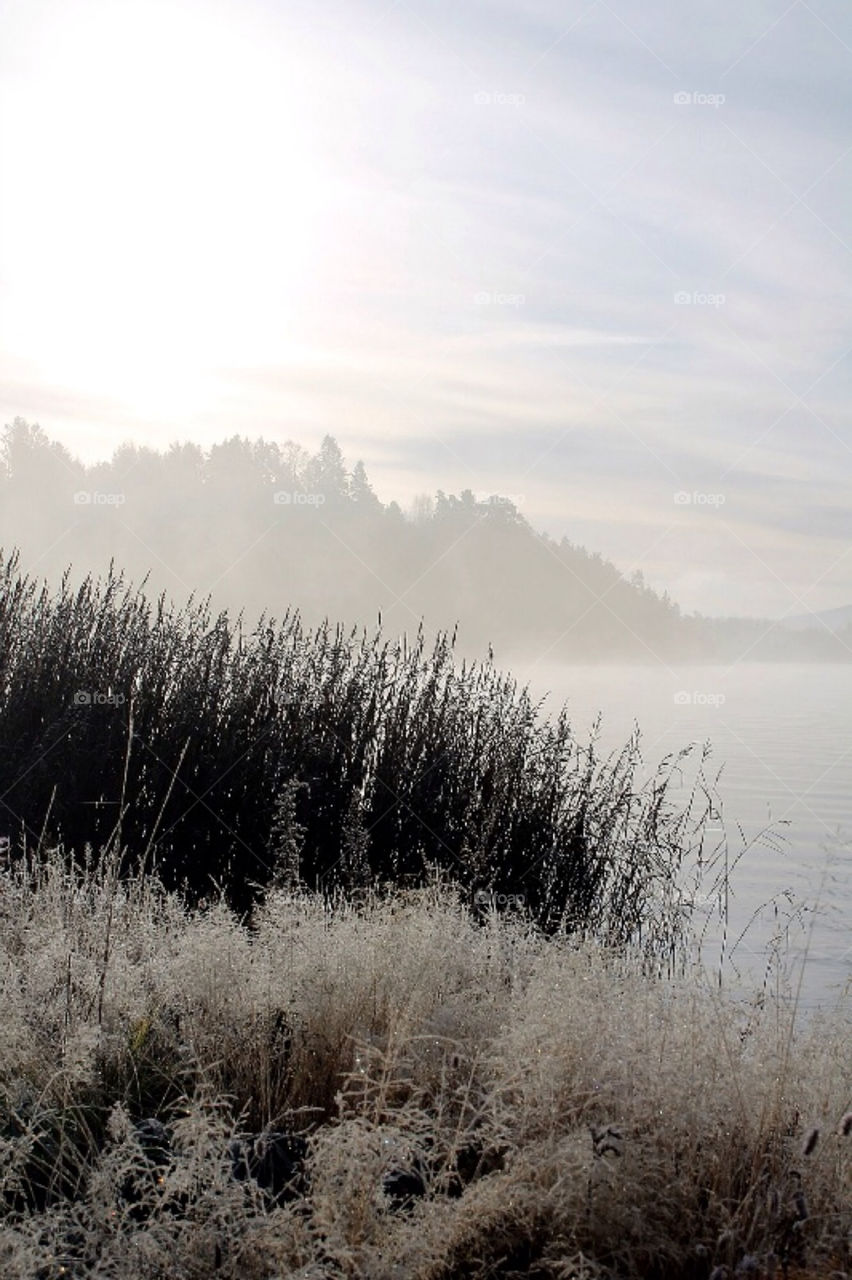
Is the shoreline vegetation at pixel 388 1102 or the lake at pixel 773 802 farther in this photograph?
the lake at pixel 773 802

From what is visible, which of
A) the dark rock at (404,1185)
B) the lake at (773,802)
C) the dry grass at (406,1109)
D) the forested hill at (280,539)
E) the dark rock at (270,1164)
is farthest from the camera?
the forested hill at (280,539)

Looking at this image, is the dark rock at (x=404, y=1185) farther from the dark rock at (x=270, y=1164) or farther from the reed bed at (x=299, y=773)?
the reed bed at (x=299, y=773)

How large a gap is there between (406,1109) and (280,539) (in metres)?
66.4

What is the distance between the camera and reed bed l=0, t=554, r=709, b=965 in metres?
8.06

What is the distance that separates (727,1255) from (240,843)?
5.41 m

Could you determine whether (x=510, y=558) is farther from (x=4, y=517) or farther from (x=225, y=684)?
(x=225, y=684)

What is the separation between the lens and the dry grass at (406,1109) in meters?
3.02

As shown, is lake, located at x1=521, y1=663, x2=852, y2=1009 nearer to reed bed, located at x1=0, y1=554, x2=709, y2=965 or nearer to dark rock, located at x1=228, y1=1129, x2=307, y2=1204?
reed bed, located at x1=0, y1=554, x2=709, y2=965

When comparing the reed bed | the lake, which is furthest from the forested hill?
the reed bed

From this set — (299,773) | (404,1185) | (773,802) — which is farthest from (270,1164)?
(773,802)

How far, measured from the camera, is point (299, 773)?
8.30 m

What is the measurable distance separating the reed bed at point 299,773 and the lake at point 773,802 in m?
0.91

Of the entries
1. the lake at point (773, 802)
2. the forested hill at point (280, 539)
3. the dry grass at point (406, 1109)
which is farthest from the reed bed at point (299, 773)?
the forested hill at point (280, 539)

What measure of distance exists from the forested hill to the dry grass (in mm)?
59867
